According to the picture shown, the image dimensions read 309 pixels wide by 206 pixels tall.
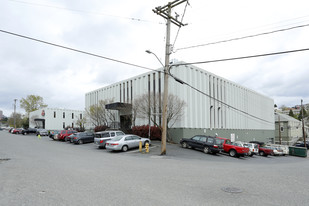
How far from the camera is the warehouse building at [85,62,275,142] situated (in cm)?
2778

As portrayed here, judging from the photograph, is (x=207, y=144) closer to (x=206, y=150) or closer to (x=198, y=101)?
(x=206, y=150)

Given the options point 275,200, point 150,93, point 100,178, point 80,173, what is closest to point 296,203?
point 275,200

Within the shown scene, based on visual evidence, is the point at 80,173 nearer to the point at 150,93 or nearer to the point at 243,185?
the point at 243,185

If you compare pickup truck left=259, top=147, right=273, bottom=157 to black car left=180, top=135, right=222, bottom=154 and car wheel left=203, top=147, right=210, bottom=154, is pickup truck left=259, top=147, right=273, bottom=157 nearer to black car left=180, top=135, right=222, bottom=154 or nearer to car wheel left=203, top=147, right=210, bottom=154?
black car left=180, top=135, right=222, bottom=154

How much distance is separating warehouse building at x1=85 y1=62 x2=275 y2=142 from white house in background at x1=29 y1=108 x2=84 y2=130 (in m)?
19.0

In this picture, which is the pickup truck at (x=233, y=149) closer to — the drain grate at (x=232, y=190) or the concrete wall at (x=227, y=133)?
the concrete wall at (x=227, y=133)

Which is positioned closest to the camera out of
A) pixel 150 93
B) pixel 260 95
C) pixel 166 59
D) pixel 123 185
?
pixel 123 185

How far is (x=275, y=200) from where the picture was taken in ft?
19.1

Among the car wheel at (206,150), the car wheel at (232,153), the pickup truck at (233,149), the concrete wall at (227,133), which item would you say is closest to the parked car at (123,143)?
the car wheel at (206,150)

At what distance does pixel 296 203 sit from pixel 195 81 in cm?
2443

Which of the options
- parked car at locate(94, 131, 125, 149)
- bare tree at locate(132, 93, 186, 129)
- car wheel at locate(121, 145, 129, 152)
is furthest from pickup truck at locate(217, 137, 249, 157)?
parked car at locate(94, 131, 125, 149)

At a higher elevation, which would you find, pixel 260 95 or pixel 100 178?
pixel 260 95

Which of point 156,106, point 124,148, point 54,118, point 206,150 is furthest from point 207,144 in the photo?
point 54,118

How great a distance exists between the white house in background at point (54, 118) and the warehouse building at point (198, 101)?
62.4 feet
